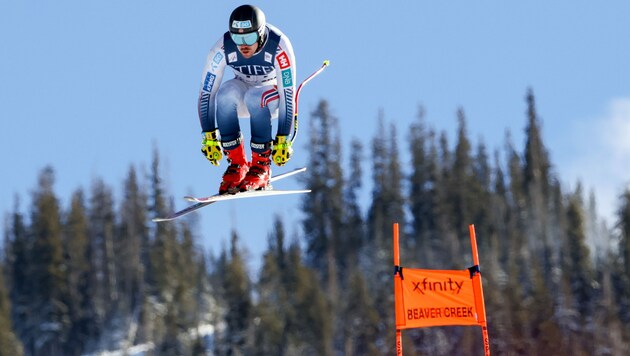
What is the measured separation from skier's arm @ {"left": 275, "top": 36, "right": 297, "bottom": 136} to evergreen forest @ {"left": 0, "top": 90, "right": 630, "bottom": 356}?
240 feet

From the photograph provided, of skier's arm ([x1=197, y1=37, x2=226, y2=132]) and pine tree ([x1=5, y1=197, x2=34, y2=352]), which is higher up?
pine tree ([x1=5, y1=197, x2=34, y2=352])

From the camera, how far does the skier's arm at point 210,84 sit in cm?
1895

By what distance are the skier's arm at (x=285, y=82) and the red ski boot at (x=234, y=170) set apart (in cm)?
79

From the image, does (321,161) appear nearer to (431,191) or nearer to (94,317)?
(431,191)

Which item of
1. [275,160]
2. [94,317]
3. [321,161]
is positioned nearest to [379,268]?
[321,161]

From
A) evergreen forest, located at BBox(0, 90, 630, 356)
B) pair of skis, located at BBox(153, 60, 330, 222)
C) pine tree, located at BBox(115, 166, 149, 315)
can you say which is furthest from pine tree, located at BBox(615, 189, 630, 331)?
pair of skis, located at BBox(153, 60, 330, 222)

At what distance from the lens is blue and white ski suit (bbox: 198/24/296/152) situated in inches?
744

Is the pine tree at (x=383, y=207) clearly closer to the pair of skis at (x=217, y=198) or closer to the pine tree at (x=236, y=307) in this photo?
the pine tree at (x=236, y=307)

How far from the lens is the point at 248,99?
1927 centimetres

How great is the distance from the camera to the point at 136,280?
12431cm

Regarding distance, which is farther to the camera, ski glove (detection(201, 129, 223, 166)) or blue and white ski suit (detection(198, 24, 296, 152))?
ski glove (detection(201, 129, 223, 166))

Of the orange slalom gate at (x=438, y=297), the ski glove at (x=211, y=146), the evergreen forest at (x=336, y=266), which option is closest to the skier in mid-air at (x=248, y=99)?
the ski glove at (x=211, y=146)

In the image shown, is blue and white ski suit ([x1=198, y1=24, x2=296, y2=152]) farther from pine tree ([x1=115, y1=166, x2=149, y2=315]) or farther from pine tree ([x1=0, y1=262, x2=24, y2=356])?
pine tree ([x1=115, y1=166, x2=149, y2=315])

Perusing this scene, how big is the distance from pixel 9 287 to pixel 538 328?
45525 mm
